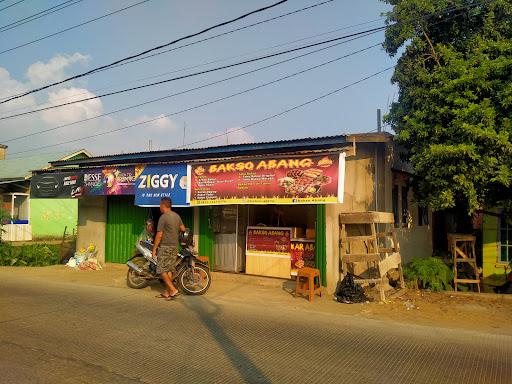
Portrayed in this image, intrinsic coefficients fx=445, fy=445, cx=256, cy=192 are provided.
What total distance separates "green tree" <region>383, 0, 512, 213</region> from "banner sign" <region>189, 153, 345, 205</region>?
2.21 meters

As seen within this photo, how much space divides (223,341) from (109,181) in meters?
7.88

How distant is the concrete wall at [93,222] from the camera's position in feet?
45.6

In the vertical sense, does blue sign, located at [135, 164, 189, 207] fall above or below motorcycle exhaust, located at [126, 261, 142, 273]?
above

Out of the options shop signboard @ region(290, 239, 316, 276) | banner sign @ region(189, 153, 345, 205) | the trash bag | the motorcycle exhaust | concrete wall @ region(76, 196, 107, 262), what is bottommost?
the trash bag

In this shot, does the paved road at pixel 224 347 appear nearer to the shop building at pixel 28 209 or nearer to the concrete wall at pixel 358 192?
the concrete wall at pixel 358 192

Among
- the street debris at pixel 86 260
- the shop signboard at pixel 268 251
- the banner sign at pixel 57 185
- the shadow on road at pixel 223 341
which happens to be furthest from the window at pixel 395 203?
→ the banner sign at pixel 57 185

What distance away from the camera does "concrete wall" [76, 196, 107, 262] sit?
13891 mm

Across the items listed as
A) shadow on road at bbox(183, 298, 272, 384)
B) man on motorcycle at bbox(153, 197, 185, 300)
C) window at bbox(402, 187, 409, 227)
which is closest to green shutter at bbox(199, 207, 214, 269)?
man on motorcycle at bbox(153, 197, 185, 300)

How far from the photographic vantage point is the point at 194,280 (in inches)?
379

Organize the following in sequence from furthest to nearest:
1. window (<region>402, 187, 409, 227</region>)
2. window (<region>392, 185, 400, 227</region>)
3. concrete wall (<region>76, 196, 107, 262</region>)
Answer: concrete wall (<region>76, 196, 107, 262</region>)
window (<region>402, 187, 409, 227</region>)
window (<region>392, 185, 400, 227</region>)

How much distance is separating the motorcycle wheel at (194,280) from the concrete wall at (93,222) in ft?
17.4

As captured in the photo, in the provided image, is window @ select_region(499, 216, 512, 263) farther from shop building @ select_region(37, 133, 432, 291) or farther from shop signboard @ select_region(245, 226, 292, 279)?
shop signboard @ select_region(245, 226, 292, 279)

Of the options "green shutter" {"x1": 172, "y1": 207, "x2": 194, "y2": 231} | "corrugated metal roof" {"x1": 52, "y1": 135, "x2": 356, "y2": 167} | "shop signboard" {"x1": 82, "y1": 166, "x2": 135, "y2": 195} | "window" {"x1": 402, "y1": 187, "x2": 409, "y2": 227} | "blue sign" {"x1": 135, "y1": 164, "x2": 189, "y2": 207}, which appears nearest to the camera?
"corrugated metal roof" {"x1": 52, "y1": 135, "x2": 356, "y2": 167}

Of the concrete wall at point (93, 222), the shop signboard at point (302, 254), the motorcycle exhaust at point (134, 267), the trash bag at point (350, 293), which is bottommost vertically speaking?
the trash bag at point (350, 293)
